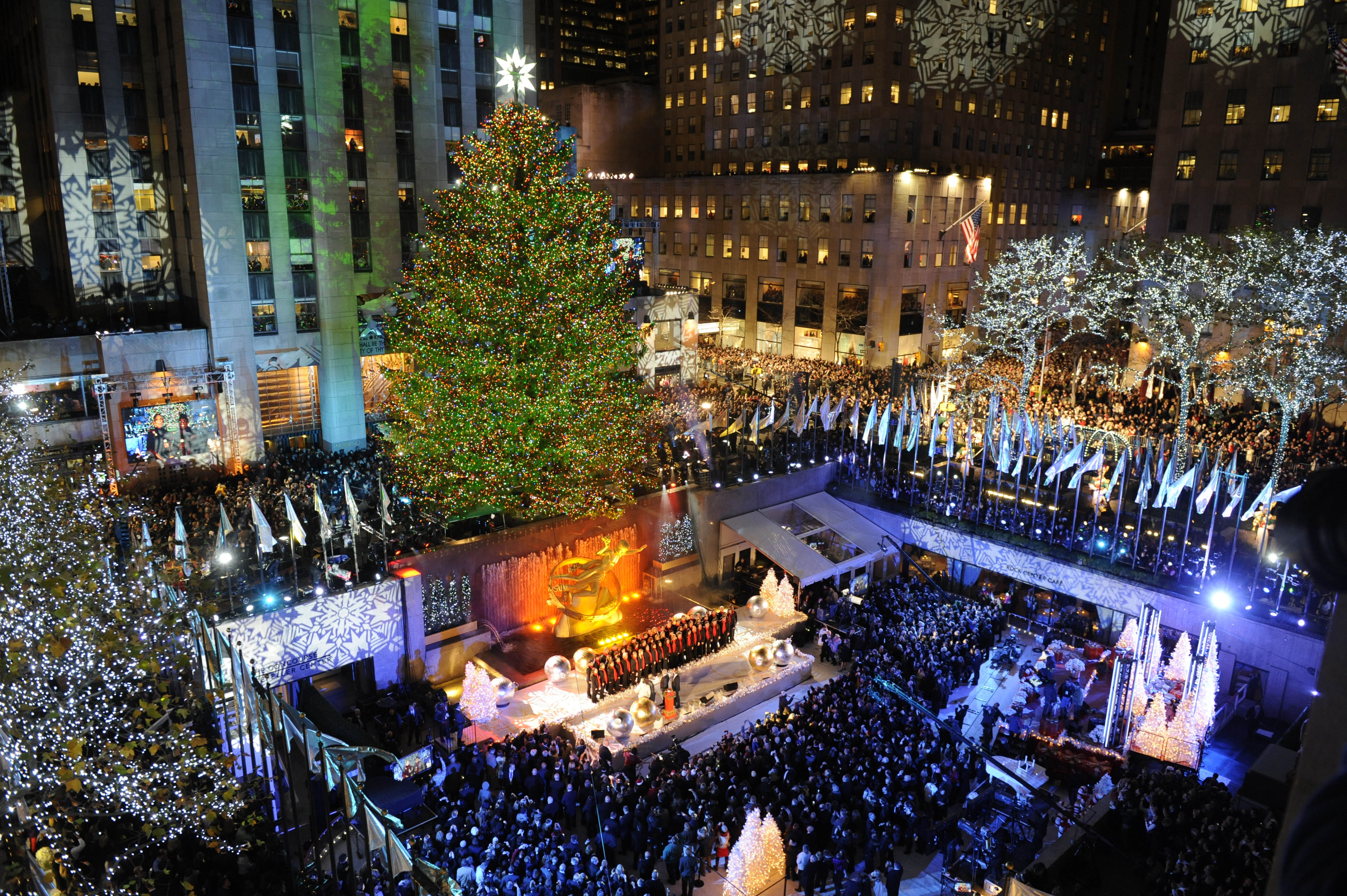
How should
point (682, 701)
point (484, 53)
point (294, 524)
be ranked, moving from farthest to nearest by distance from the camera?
1. point (484, 53)
2. point (682, 701)
3. point (294, 524)

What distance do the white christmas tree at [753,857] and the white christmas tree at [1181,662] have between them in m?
12.2

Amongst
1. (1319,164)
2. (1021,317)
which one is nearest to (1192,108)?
(1319,164)

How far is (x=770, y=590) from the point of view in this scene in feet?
86.0

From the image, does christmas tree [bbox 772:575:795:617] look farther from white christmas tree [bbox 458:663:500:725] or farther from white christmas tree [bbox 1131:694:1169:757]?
white christmas tree [bbox 1131:694:1169:757]

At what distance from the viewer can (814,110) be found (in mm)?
63094

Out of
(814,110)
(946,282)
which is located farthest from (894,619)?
(814,110)

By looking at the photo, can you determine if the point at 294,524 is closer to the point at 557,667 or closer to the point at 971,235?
the point at 557,667

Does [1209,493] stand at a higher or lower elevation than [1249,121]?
lower

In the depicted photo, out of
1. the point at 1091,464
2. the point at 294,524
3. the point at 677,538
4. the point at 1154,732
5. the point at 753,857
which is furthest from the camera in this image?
the point at 677,538

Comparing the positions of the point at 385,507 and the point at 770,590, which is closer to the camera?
the point at 385,507

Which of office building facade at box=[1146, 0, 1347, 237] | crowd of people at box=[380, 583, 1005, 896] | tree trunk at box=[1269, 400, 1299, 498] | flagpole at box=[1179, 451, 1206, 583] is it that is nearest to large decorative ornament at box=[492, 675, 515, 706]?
crowd of people at box=[380, 583, 1005, 896]

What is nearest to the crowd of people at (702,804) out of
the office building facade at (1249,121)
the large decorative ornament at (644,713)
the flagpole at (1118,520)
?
the large decorative ornament at (644,713)

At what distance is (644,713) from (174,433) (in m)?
22.0

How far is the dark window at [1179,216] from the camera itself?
47594 mm
